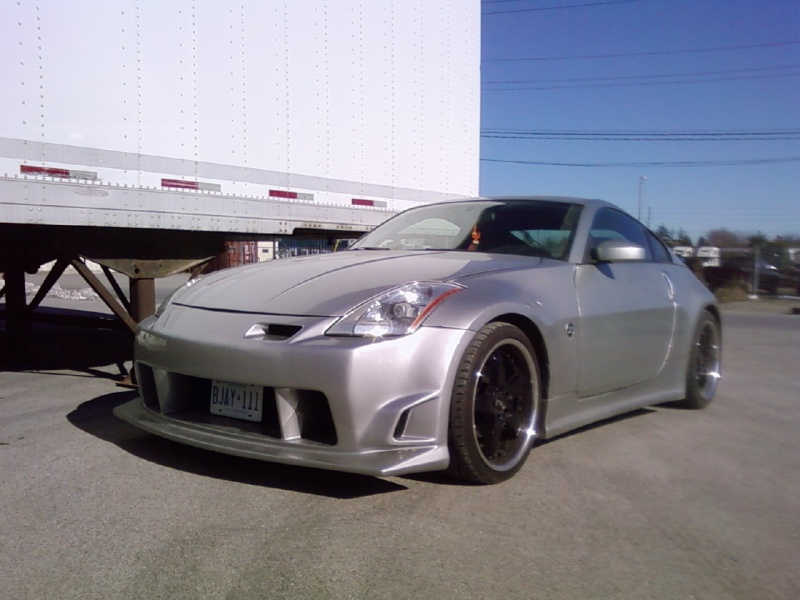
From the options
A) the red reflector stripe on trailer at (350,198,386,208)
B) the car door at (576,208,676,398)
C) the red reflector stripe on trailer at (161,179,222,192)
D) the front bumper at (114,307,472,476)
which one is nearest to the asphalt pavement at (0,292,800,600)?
the front bumper at (114,307,472,476)

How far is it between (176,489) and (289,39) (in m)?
4.46

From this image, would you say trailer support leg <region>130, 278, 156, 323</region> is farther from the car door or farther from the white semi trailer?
the car door

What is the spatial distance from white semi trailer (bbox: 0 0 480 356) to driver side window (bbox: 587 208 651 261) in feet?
9.69

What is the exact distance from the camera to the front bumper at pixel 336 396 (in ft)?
10.7

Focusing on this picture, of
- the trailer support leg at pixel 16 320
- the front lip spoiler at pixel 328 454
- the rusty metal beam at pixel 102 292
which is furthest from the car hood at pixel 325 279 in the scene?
the trailer support leg at pixel 16 320

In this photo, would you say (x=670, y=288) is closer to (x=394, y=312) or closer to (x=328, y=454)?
(x=394, y=312)

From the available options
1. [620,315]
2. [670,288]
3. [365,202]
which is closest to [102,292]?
[365,202]

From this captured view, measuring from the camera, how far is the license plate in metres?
3.51

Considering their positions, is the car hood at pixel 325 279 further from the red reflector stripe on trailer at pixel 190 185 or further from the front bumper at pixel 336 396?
the red reflector stripe on trailer at pixel 190 185

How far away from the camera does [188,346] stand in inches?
145

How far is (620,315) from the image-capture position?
15.1 ft

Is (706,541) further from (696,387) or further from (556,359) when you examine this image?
(696,387)

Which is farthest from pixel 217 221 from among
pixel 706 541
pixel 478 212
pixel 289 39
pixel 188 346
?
pixel 706 541

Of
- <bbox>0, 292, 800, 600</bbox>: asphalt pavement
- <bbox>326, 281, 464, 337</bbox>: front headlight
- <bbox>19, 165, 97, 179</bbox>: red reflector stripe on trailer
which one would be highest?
<bbox>19, 165, 97, 179</bbox>: red reflector stripe on trailer
